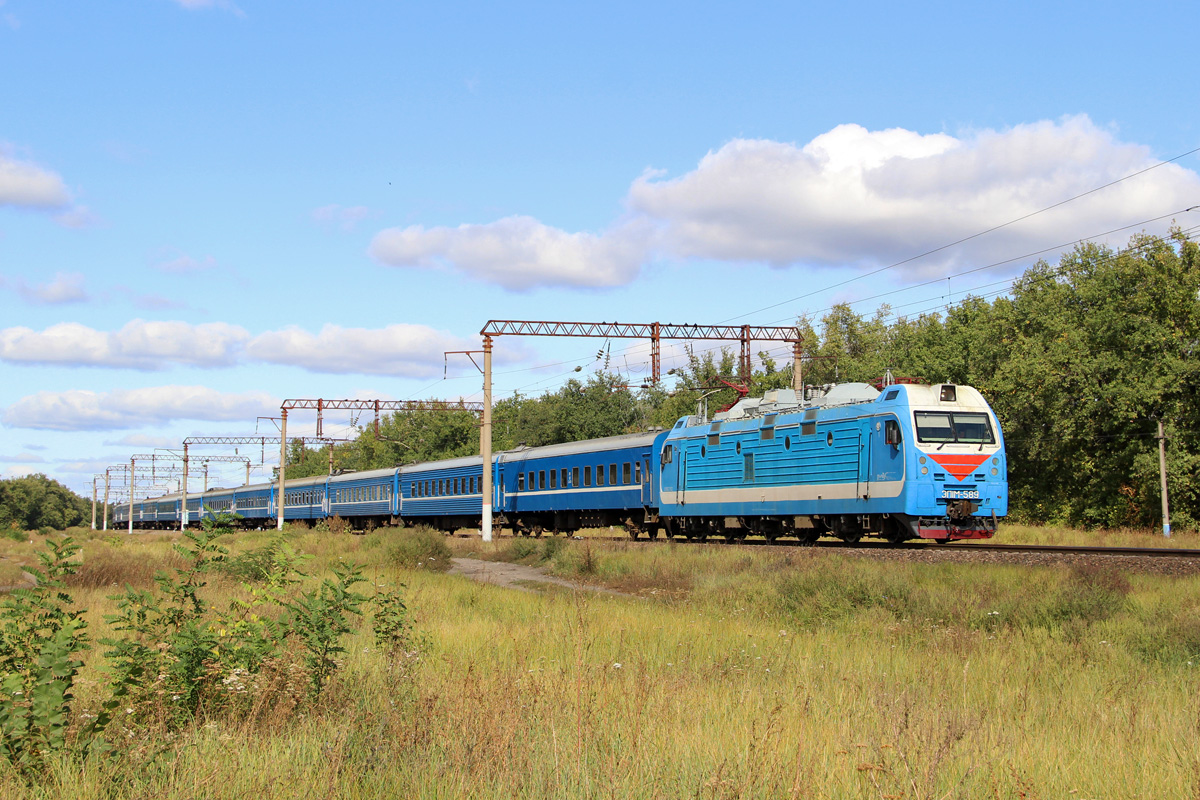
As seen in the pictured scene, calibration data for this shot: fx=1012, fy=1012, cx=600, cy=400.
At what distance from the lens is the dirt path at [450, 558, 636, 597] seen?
803 inches

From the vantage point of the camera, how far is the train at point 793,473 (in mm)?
22266

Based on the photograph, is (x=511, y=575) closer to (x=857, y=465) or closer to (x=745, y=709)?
(x=857, y=465)

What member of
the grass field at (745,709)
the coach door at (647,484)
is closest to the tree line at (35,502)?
the coach door at (647,484)

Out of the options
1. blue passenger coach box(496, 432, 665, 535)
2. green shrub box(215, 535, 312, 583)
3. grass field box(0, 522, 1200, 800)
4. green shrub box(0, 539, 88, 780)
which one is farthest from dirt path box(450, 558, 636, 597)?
green shrub box(0, 539, 88, 780)

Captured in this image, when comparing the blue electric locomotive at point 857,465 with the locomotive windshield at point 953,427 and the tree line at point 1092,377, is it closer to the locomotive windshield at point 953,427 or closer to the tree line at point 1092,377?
the locomotive windshield at point 953,427

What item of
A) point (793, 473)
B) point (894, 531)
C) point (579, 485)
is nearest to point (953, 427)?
point (894, 531)

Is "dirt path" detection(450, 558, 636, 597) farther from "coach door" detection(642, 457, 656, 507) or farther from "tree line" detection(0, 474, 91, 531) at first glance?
"tree line" detection(0, 474, 91, 531)

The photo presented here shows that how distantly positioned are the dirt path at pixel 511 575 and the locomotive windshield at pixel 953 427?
7886 millimetres

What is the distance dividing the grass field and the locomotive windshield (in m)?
7.02

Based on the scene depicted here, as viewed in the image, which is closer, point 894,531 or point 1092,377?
point 894,531

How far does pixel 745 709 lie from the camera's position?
7734 mm

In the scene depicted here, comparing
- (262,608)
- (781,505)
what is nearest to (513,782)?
(262,608)

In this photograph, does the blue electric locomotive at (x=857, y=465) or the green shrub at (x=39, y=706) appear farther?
the blue electric locomotive at (x=857, y=465)

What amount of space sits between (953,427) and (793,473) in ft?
14.7
